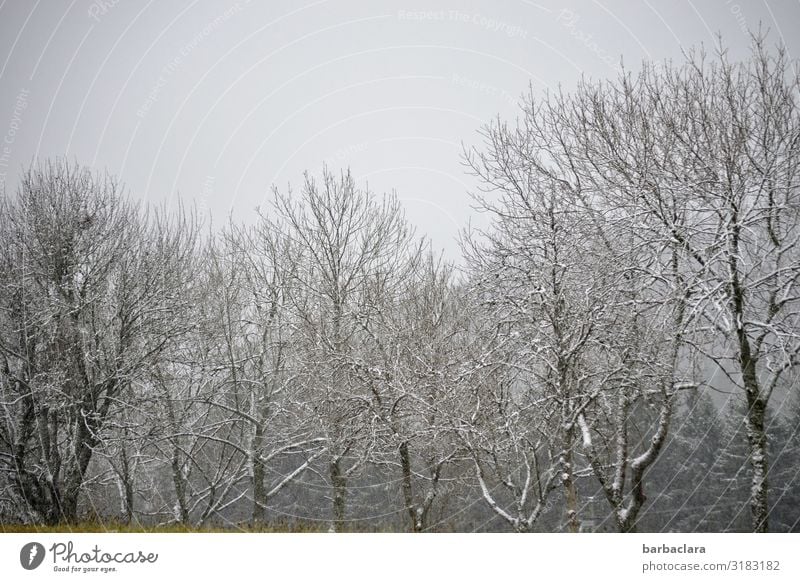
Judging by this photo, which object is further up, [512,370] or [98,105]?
[98,105]

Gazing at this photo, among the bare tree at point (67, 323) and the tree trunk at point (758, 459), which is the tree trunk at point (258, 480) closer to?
the bare tree at point (67, 323)

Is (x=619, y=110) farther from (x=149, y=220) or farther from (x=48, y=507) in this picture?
(x=48, y=507)

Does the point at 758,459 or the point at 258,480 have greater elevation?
the point at 758,459

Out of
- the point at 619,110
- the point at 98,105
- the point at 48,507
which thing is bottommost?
the point at 48,507

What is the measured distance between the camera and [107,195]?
39.4 ft
